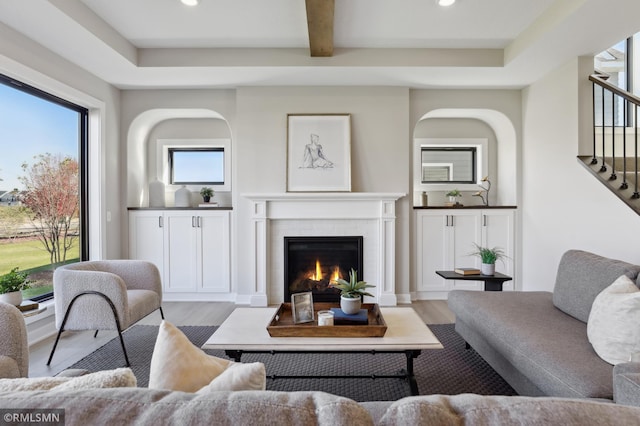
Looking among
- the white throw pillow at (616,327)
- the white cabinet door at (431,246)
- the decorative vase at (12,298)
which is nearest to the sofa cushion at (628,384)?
A: the white throw pillow at (616,327)

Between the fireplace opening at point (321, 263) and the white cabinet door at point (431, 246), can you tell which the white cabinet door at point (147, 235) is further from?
the white cabinet door at point (431, 246)

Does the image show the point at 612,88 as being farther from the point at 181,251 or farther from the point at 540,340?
the point at 181,251

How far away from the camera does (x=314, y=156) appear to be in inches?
153

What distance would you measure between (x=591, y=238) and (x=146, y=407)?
3.66 m

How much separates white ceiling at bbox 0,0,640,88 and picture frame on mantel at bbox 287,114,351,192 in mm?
438

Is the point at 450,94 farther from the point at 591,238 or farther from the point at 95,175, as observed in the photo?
the point at 95,175

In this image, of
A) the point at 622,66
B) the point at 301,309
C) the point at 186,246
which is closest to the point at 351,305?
the point at 301,309

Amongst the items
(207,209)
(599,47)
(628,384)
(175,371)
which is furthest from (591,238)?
(207,209)

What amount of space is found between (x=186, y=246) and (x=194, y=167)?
3.59ft

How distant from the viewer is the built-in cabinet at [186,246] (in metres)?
4.04

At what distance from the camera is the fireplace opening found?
3926 mm

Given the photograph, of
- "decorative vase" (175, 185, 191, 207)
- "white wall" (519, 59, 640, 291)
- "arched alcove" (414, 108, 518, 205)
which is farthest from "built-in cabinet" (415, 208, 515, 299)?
"decorative vase" (175, 185, 191, 207)

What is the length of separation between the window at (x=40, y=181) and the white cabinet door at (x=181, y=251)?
83 centimetres

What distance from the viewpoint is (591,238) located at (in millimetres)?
3037
